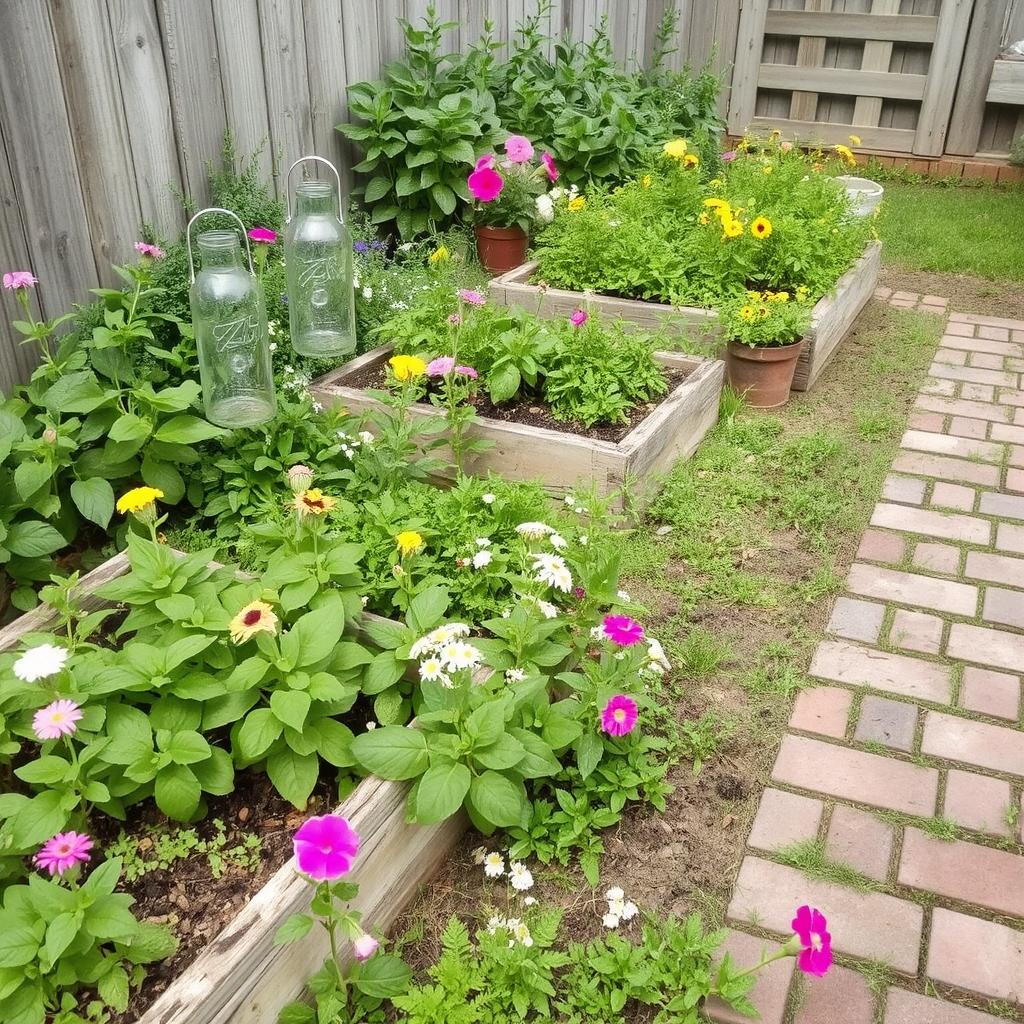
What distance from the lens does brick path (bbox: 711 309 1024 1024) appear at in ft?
6.27

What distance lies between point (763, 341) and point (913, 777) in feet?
6.81

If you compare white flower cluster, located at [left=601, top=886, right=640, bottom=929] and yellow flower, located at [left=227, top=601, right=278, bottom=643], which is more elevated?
yellow flower, located at [left=227, top=601, right=278, bottom=643]

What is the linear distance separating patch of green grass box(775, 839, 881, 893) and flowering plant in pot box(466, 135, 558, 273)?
10.7 feet

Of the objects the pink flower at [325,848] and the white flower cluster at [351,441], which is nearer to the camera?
the pink flower at [325,848]

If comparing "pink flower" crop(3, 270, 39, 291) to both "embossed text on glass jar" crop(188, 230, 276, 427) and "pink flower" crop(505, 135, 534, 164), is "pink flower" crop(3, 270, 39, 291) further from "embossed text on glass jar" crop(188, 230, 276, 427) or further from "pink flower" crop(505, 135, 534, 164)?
"pink flower" crop(505, 135, 534, 164)

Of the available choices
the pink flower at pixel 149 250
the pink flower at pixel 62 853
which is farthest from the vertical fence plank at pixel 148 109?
the pink flower at pixel 62 853

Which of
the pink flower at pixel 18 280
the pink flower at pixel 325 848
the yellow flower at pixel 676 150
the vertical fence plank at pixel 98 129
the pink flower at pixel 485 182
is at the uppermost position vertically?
the vertical fence plank at pixel 98 129

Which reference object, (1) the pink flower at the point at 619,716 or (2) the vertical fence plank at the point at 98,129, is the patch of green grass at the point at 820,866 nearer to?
(1) the pink flower at the point at 619,716

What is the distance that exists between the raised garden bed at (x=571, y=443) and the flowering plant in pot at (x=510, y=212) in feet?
4.44

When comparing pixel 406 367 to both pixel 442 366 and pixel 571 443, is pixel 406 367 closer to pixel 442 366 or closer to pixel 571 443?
pixel 442 366

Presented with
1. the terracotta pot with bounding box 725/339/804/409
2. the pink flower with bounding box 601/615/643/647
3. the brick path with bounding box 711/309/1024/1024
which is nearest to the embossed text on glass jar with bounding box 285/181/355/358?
the pink flower with bounding box 601/615/643/647

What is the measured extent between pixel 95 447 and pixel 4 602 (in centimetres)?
49

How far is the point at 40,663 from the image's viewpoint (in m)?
1.77

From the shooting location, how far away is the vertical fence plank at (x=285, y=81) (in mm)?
3793
